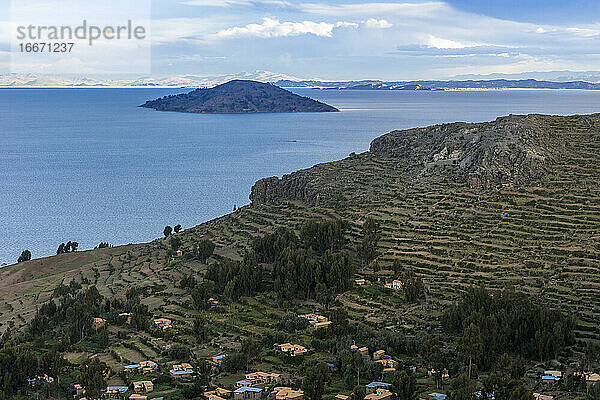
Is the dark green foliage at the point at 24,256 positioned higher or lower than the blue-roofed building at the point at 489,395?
lower

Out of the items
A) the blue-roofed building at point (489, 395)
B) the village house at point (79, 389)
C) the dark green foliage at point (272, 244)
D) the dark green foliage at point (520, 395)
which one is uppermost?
the dark green foliage at point (272, 244)

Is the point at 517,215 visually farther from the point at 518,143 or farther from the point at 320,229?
the point at 320,229

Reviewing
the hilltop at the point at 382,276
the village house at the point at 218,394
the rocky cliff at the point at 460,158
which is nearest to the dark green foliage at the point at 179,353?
the hilltop at the point at 382,276

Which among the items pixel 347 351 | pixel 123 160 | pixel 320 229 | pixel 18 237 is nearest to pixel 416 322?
pixel 347 351

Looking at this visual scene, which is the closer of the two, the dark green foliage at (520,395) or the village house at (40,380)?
the dark green foliage at (520,395)

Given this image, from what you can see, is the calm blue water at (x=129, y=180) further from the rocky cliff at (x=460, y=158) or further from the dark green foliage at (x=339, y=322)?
the dark green foliage at (x=339, y=322)

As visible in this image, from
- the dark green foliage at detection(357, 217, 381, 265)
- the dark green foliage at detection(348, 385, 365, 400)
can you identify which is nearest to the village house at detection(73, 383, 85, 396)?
the dark green foliage at detection(348, 385, 365, 400)
